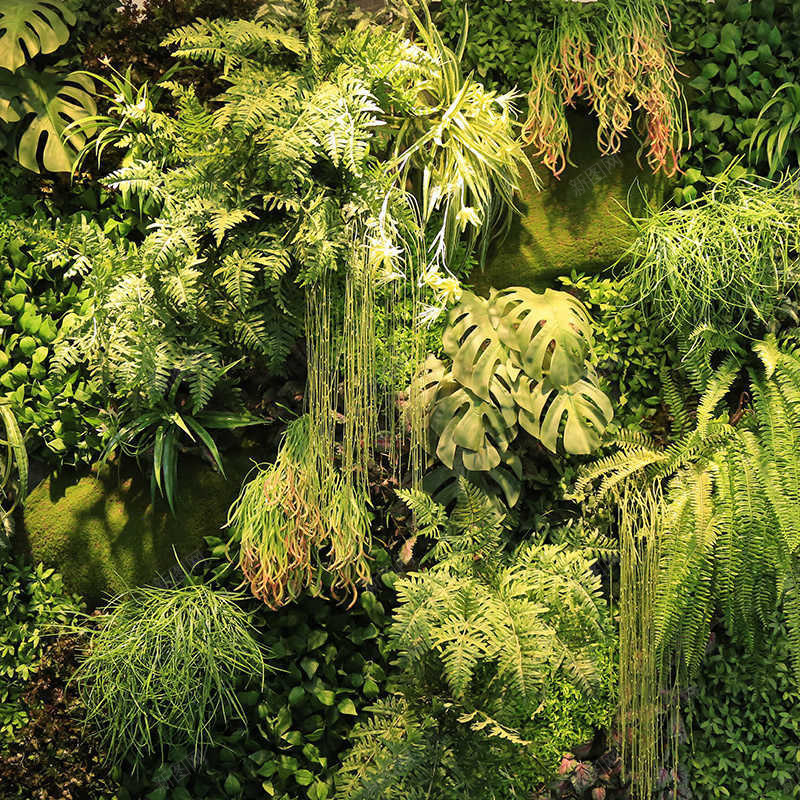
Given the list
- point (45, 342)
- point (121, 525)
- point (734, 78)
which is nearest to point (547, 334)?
point (734, 78)

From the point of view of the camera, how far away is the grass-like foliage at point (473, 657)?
3.44 m

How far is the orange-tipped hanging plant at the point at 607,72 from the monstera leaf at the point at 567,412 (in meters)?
0.93

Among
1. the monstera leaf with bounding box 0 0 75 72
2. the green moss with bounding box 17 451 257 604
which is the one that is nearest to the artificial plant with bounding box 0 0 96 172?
the monstera leaf with bounding box 0 0 75 72

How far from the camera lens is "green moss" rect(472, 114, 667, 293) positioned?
4320 mm

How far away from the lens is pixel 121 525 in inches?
160

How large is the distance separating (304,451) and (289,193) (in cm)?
94

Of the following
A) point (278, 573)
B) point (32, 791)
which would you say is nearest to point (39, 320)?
point (278, 573)

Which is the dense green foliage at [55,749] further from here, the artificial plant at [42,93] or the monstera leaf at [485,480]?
the artificial plant at [42,93]

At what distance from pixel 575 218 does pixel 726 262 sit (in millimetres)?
677

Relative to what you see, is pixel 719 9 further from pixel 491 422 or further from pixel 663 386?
pixel 491 422

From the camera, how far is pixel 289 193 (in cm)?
373

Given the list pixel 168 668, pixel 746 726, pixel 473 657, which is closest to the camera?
pixel 473 657

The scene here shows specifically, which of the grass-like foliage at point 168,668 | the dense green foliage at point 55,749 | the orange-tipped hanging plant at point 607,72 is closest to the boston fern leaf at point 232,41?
the orange-tipped hanging plant at point 607,72

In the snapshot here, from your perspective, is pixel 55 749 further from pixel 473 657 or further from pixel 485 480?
pixel 485 480
